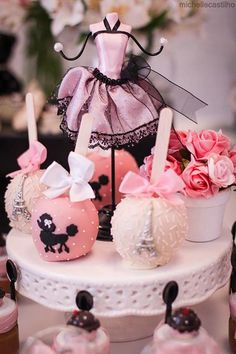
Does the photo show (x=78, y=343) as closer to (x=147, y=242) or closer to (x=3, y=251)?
(x=147, y=242)

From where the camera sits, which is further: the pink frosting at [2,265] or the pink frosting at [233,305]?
the pink frosting at [2,265]

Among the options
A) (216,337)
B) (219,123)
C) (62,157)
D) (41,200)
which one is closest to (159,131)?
(41,200)

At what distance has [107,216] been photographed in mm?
917

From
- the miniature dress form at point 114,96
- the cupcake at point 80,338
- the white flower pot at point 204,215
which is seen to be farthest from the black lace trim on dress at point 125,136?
the cupcake at point 80,338

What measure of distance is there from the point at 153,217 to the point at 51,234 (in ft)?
0.48

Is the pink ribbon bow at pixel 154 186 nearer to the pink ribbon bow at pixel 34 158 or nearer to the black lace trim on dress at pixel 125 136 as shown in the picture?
the black lace trim on dress at pixel 125 136

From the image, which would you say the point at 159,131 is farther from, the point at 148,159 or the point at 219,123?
the point at 219,123

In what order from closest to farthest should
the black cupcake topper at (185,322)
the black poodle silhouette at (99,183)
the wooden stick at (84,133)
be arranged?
1. the black cupcake topper at (185,322)
2. the wooden stick at (84,133)
3. the black poodle silhouette at (99,183)

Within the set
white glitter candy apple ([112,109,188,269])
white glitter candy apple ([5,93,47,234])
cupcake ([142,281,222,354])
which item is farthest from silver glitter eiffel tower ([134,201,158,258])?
white glitter candy apple ([5,93,47,234])

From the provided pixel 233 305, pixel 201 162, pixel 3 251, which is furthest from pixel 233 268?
pixel 3 251

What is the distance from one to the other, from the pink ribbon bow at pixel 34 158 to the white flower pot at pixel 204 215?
0.24m

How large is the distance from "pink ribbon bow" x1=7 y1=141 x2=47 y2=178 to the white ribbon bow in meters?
0.13

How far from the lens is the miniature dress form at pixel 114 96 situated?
2.63 ft

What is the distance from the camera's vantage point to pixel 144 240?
0.73 metres
